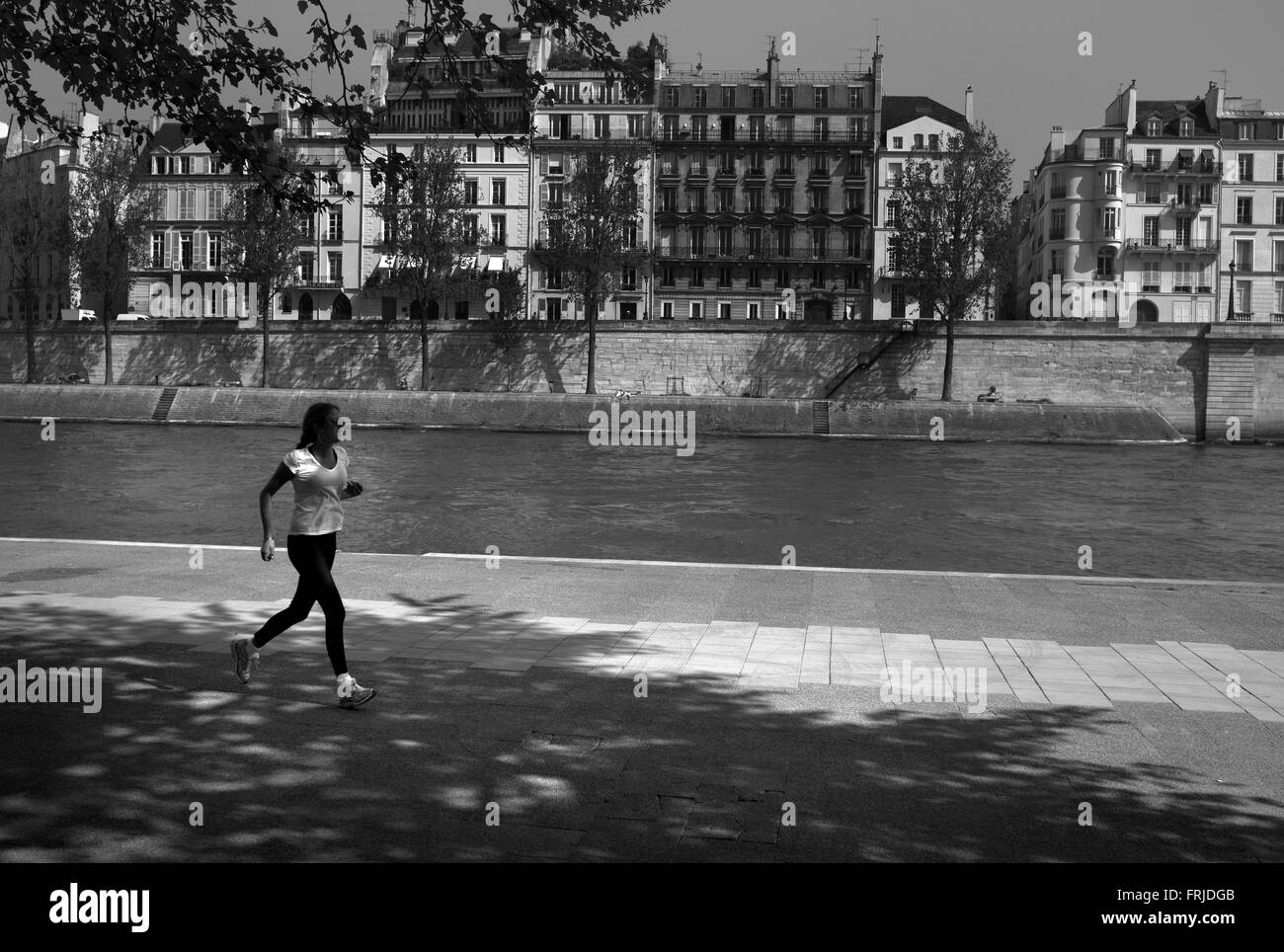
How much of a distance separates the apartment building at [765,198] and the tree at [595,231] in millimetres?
10149

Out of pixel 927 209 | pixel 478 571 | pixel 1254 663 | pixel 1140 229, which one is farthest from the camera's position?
pixel 1140 229

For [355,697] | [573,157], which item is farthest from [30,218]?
[355,697]

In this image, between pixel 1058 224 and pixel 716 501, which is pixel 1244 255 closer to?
pixel 1058 224

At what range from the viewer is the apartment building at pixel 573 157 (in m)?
74.1

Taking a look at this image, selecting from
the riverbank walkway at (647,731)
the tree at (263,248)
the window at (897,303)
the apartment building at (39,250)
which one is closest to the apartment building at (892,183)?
the window at (897,303)

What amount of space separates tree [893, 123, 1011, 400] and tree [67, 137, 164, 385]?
1518 inches

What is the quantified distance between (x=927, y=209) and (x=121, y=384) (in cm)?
4051

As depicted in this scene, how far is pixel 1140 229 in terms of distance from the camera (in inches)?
2945

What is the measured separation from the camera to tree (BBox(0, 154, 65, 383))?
66.2 metres

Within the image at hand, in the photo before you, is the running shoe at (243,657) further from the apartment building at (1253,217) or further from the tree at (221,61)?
the apartment building at (1253,217)

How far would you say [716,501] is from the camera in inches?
1217

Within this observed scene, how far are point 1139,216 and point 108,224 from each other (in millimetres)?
56680
